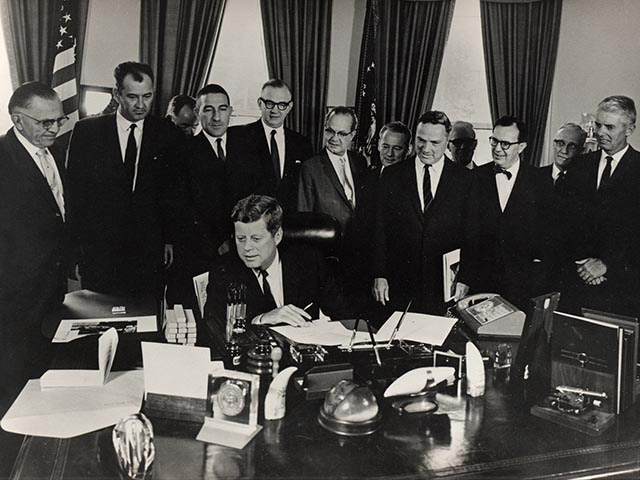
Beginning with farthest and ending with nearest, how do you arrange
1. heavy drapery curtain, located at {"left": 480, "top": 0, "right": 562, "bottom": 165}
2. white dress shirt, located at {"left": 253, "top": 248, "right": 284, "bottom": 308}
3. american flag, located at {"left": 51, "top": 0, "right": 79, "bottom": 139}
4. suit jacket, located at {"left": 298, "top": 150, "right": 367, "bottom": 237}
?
heavy drapery curtain, located at {"left": 480, "top": 0, "right": 562, "bottom": 165}, suit jacket, located at {"left": 298, "top": 150, "right": 367, "bottom": 237}, american flag, located at {"left": 51, "top": 0, "right": 79, "bottom": 139}, white dress shirt, located at {"left": 253, "top": 248, "right": 284, "bottom": 308}

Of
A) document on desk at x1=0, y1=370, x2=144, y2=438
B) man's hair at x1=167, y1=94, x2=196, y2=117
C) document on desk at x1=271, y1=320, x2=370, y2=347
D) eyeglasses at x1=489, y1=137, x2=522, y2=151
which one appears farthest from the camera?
eyeglasses at x1=489, y1=137, x2=522, y2=151

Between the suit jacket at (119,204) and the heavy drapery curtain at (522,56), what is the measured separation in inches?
87.5

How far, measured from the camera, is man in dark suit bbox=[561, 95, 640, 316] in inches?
132

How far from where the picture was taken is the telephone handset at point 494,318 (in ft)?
7.20

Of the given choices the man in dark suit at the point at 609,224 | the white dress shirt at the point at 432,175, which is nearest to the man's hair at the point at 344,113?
the white dress shirt at the point at 432,175

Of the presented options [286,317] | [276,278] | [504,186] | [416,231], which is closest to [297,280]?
[276,278]

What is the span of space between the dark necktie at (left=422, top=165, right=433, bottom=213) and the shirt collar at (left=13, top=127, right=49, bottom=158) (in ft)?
6.32

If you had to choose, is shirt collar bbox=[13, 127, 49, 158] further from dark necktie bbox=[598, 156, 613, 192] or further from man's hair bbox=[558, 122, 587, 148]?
man's hair bbox=[558, 122, 587, 148]

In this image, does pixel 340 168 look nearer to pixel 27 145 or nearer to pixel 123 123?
pixel 123 123

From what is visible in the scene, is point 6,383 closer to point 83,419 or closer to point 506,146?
point 83,419

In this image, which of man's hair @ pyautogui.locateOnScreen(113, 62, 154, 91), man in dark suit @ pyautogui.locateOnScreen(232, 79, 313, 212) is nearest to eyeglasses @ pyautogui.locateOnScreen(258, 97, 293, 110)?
man in dark suit @ pyautogui.locateOnScreen(232, 79, 313, 212)

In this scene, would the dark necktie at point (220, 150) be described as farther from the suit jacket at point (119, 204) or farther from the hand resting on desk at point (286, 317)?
the hand resting on desk at point (286, 317)

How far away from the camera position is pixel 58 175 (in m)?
2.89

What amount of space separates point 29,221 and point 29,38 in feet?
2.79
